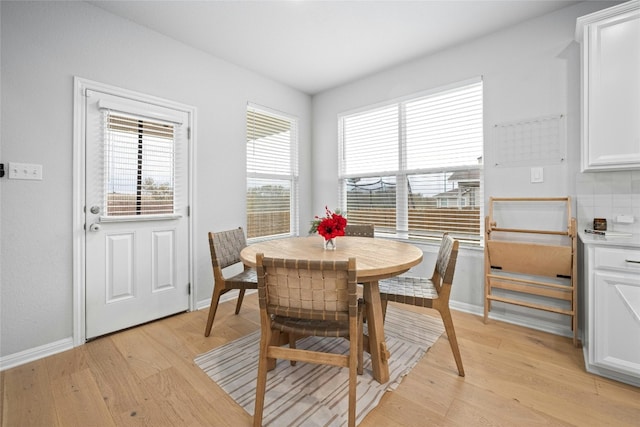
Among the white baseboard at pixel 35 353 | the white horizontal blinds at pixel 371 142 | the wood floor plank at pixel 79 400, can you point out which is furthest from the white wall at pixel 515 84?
the white baseboard at pixel 35 353

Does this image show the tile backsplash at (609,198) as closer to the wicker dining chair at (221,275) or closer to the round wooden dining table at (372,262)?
the round wooden dining table at (372,262)

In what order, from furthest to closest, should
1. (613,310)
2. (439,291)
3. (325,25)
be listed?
(325,25), (439,291), (613,310)

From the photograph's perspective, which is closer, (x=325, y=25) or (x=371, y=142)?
(x=325, y=25)

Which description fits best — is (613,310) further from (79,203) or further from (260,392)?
(79,203)

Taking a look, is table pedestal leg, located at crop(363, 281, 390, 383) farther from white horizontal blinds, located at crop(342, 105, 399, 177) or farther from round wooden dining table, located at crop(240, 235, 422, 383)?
white horizontal blinds, located at crop(342, 105, 399, 177)

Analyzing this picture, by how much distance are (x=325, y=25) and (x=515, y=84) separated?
1820 mm

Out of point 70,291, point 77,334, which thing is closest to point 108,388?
point 77,334

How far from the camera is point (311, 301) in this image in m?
1.31

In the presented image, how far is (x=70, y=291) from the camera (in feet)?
7.14

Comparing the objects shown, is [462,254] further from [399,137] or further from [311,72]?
[311,72]

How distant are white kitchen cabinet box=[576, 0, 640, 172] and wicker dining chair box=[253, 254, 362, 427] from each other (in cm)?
208

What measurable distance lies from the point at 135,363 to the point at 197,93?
2508mm

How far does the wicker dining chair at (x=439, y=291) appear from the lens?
5.71ft

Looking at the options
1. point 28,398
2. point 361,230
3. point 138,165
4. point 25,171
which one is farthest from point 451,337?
point 25,171
